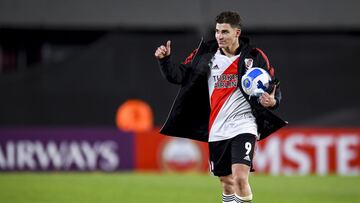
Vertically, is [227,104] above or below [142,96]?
below

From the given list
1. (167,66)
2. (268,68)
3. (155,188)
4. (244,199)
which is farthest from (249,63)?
(155,188)

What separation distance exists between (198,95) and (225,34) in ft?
2.62

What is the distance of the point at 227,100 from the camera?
32.9ft

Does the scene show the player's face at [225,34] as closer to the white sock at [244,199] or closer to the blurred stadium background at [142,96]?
the white sock at [244,199]

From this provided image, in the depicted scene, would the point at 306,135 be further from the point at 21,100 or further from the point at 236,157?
the point at 236,157

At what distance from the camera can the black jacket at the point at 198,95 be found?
32.6 ft

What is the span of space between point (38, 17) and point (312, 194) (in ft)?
40.2

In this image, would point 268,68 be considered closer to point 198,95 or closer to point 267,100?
point 267,100

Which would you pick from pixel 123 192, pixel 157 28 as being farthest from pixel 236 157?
pixel 157 28

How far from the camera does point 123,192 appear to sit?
16.0 m

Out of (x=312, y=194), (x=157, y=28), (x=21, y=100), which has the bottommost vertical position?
(x=312, y=194)

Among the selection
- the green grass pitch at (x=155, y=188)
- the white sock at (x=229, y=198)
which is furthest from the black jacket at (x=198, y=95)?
the green grass pitch at (x=155, y=188)

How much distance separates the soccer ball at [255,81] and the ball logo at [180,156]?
1138cm

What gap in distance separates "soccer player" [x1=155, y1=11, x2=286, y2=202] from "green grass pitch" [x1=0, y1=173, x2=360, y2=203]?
13.0 ft
